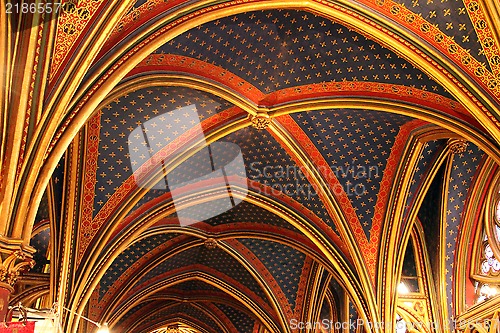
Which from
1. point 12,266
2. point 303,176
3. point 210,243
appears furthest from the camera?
point 210,243

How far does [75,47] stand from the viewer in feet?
25.5

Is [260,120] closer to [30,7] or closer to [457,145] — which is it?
[457,145]

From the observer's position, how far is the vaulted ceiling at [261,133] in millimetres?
8852

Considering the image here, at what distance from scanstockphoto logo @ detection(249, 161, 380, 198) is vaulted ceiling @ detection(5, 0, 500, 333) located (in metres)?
0.04

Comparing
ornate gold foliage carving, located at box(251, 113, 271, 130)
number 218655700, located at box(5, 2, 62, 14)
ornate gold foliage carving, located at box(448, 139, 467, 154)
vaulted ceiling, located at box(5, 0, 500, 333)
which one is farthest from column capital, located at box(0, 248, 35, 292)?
ornate gold foliage carving, located at box(448, 139, 467, 154)

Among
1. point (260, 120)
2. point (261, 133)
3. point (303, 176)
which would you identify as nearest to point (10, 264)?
point (260, 120)

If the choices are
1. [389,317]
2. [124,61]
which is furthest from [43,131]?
[389,317]

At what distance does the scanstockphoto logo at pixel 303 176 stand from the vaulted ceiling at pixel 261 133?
0.04 metres

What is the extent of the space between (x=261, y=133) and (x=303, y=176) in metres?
1.62

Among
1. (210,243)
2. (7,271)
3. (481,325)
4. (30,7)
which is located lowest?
(7,271)

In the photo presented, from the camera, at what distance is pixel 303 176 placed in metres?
14.1

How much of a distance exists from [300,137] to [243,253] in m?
6.52

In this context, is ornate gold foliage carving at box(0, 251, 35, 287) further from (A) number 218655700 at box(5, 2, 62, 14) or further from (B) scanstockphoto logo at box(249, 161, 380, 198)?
(B) scanstockphoto logo at box(249, 161, 380, 198)

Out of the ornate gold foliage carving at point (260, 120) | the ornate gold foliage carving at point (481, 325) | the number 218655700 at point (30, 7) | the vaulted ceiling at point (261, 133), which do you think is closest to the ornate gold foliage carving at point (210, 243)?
the vaulted ceiling at point (261, 133)
